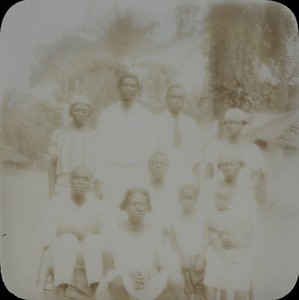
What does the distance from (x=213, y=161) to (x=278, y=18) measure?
499 millimetres

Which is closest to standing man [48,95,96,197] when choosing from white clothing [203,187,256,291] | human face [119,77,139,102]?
human face [119,77,139,102]

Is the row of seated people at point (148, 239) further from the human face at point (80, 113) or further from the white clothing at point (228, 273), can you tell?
the human face at point (80, 113)

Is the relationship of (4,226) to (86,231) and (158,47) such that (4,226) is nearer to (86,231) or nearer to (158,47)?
(86,231)

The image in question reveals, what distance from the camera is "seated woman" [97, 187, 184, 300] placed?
1.74m

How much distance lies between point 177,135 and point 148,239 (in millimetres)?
309

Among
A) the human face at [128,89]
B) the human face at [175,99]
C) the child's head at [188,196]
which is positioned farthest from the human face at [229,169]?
the human face at [128,89]

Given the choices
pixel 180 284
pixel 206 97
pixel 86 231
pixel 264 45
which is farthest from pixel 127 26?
pixel 180 284

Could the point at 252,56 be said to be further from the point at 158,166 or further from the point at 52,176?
the point at 52,176

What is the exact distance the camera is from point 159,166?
1.74 metres

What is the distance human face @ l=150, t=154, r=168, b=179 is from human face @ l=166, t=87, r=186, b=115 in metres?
0.14

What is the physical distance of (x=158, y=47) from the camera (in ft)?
5.76

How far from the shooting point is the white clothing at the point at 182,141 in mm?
1746

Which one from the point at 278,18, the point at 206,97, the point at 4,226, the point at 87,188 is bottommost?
the point at 4,226

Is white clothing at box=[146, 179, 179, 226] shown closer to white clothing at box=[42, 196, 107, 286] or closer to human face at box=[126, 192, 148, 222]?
human face at box=[126, 192, 148, 222]
